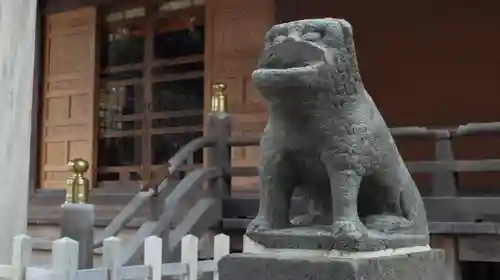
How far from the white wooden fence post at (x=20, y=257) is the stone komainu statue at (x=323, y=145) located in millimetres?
2231

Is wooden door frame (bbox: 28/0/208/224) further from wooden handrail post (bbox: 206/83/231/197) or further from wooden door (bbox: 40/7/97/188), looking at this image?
wooden handrail post (bbox: 206/83/231/197)

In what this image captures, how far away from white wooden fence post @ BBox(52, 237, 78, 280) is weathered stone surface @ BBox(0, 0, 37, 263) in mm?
1136

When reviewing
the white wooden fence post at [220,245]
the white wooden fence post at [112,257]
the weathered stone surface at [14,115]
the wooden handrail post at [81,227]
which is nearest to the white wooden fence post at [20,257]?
the wooden handrail post at [81,227]

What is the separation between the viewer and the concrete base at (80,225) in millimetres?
5094

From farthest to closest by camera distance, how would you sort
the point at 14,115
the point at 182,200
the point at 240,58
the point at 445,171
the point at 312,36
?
the point at 240,58, the point at 182,200, the point at 445,171, the point at 14,115, the point at 312,36

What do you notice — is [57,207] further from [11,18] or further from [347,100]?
[347,100]

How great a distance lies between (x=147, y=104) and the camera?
391 inches

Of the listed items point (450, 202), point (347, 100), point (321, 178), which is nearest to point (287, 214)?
point (321, 178)

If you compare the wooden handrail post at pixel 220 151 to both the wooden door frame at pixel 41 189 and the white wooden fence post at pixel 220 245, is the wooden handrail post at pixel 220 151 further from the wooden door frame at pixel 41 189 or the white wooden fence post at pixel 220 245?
the wooden door frame at pixel 41 189

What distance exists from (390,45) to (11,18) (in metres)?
4.22

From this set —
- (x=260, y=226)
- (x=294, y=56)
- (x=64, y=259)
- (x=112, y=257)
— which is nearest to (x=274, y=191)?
(x=260, y=226)

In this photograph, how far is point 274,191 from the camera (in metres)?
3.37

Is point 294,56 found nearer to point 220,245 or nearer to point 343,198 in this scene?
point 343,198

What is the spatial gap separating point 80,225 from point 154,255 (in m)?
0.64
